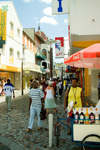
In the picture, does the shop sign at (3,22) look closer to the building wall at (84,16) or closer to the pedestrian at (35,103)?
the building wall at (84,16)

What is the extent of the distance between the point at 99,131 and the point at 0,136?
2.94 m

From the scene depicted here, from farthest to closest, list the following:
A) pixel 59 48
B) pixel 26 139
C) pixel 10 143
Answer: pixel 59 48 < pixel 26 139 < pixel 10 143

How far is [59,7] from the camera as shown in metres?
7.70

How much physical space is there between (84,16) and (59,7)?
4.51ft

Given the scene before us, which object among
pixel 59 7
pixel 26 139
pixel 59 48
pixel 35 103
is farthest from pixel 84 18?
pixel 59 48

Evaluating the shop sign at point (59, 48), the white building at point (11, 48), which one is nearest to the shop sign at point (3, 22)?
the white building at point (11, 48)

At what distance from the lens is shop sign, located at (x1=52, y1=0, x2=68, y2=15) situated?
7.64 metres

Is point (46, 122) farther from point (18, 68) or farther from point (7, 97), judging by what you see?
point (18, 68)

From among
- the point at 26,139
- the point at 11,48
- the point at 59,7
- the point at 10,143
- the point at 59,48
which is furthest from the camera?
the point at 11,48

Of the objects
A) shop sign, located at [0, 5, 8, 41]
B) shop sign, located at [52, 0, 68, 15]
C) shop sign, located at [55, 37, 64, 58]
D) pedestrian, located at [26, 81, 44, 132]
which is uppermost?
shop sign, located at [0, 5, 8, 41]

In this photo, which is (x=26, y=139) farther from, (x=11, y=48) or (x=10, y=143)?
(x=11, y=48)

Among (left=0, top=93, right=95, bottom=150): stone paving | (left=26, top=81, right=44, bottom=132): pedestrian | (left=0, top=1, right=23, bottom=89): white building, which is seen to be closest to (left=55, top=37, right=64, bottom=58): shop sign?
(left=0, top=1, right=23, bottom=89): white building

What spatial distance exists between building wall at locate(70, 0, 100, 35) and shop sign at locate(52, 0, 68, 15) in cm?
48

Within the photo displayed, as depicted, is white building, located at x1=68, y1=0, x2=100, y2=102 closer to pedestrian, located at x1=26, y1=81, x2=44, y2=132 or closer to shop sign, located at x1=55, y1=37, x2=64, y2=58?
pedestrian, located at x1=26, y1=81, x2=44, y2=132
